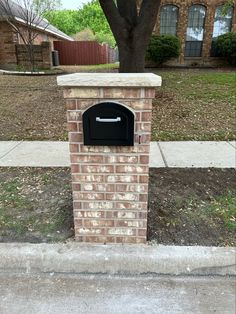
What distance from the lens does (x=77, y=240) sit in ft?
8.61

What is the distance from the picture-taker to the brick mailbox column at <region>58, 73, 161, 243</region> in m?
2.13

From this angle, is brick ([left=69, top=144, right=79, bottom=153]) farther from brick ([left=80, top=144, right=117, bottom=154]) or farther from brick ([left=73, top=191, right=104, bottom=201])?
brick ([left=73, top=191, right=104, bottom=201])

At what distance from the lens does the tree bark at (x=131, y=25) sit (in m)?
6.71

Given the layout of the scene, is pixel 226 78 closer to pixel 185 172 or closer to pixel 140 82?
pixel 185 172

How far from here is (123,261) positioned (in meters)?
2.43

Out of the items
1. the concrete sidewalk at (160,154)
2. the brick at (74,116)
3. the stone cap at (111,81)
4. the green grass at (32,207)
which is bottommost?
the concrete sidewalk at (160,154)

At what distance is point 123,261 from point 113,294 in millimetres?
285

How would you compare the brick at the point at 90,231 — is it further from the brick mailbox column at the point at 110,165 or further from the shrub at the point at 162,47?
the shrub at the point at 162,47

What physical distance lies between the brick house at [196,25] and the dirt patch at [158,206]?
13.7 metres

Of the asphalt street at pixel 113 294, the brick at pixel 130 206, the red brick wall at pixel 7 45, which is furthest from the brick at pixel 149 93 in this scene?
the red brick wall at pixel 7 45

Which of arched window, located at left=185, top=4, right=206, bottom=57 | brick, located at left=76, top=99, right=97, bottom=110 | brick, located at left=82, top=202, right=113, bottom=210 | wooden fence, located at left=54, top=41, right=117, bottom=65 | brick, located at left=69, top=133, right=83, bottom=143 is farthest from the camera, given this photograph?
wooden fence, located at left=54, top=41, right=117, bottom=65

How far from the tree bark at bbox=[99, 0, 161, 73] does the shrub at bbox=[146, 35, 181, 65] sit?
7.50 metres

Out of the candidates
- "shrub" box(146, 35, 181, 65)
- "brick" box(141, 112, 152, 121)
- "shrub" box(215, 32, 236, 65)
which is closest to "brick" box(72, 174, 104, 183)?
"brick" box(141, 112, 152, 121)

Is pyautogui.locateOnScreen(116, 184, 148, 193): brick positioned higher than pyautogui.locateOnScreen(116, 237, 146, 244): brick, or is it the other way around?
pyautogui.locateOnScreen(116, 184, 148, 193): brick
